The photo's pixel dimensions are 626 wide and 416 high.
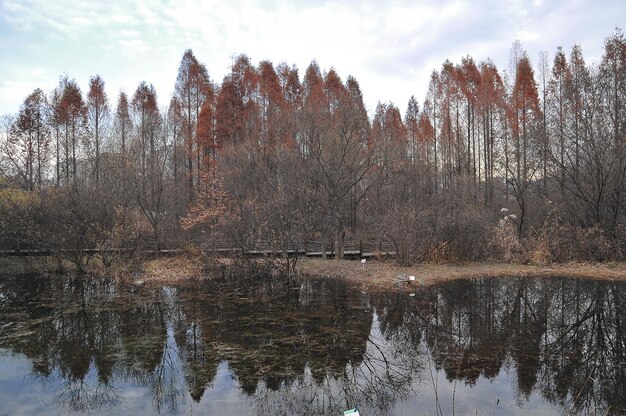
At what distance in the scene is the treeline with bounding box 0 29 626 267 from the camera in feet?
60.0

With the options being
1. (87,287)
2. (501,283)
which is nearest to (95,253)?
(87,287)

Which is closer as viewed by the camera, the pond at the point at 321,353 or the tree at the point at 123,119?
the pond at the point at 321,353

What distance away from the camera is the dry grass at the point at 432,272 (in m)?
15.4

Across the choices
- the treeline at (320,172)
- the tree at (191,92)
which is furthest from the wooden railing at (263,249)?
the tree at (191,92)

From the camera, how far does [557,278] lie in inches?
618

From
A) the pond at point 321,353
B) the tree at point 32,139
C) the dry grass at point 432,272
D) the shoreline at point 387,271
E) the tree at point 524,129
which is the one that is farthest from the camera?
the tree at point 32,139

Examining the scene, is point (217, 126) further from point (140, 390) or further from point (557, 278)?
point (140, 390)

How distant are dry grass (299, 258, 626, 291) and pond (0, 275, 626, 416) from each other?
5.81ft

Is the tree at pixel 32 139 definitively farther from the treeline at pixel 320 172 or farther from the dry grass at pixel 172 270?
the dry grass at pixel 172 270

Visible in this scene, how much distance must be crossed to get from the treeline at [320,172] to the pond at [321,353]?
501 centimetres

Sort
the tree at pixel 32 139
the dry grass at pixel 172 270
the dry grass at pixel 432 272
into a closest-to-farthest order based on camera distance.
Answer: the dry grass at pixel 432 272 < the dry grass at pixel 172 270 < the tree at pixel 32 139

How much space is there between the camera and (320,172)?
67.0 ft

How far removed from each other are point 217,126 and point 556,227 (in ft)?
69.5

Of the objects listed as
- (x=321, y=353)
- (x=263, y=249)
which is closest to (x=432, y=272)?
(x=263, y=249)
